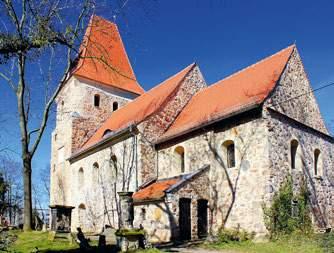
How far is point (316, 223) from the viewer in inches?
685

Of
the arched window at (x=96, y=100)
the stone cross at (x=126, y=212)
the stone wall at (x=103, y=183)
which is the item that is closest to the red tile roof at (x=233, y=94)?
the stone wall at (x=103, y=183)

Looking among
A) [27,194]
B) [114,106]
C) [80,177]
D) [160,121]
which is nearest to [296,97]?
[160,121]

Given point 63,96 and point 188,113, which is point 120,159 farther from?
point 63,96

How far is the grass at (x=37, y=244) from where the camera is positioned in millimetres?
13820

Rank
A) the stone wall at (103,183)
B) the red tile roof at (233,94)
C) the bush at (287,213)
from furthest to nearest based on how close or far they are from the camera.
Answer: the stone wall at (103,183) < the red tile roof at (233,94) < the bush at (287,213)

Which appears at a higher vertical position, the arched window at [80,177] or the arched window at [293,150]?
the arched window at [293,150]

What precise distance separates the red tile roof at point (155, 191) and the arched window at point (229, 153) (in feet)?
7.63

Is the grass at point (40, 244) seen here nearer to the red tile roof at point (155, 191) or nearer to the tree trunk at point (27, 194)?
the tree trunk at point (27, 194)

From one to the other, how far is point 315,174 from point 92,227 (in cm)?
1382

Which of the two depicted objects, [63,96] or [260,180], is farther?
[63,96]

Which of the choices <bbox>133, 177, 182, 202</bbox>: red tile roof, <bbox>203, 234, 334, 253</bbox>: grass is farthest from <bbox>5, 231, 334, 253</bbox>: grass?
<bbox>133, 177, 182, 202</bbox>: red tile roof

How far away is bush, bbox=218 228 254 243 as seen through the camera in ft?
51.4

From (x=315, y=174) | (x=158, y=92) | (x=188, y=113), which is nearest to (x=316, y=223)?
(x=315, y=174)

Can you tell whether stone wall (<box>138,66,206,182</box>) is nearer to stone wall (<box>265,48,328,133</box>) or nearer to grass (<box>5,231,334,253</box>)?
grass (<box>5,231,334,253</box>)
